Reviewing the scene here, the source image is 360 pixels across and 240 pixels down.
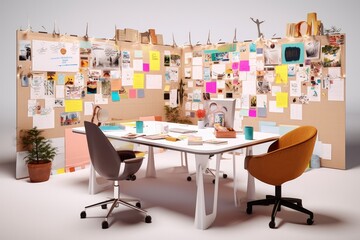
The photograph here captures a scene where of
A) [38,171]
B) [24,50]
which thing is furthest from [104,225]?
[24,50]

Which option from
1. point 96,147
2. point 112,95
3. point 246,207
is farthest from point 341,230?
point 112,95

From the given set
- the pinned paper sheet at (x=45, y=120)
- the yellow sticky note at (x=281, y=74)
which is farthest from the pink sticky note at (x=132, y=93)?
the yellow sticky note at (x=281, y=74)

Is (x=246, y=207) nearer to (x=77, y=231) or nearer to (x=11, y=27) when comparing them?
(x=77, y=231)

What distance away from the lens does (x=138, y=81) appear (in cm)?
646

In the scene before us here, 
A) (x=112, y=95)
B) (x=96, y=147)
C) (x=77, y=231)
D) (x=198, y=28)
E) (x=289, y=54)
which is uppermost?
(x=198, y=28)

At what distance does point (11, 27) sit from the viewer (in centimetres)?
803

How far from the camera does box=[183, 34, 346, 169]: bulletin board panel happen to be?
18.0 ft

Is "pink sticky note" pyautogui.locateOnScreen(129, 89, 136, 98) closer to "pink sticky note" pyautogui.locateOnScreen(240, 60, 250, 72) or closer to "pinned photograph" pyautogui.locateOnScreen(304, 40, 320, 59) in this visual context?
"pink sticky note" pyautogui.locateOnScreen(240, 60, 250, 72)

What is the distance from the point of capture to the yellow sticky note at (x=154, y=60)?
665 cm

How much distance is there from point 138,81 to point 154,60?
1.60 ft

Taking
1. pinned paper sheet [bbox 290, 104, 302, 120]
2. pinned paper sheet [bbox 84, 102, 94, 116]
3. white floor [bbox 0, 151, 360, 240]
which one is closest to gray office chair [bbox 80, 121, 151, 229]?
white floor [bbox 0, 151, 360, 240]

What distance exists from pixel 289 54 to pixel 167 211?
10.3 ft

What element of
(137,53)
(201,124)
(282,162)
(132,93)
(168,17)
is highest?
(168,17)

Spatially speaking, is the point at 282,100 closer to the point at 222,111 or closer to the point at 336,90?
the point at 336,90
